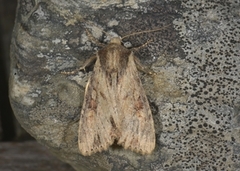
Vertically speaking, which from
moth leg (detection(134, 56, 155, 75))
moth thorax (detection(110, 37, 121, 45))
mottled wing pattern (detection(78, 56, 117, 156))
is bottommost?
mottled wing pattern (detection(78, 56, 117, 156))

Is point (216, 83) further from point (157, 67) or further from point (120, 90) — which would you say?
point (120, 90)

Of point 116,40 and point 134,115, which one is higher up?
point 116,40

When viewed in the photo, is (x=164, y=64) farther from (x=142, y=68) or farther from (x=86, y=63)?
(x=86, y=63)

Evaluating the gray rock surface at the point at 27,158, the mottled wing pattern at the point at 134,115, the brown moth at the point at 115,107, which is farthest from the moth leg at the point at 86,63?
the gray rock surface at the point at 27,158

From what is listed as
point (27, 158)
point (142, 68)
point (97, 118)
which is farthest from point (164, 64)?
point (27, 158)

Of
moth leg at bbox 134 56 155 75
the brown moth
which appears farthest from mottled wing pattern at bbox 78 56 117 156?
moth leg at bbox 134 56 155 75

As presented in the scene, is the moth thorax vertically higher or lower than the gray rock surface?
higher

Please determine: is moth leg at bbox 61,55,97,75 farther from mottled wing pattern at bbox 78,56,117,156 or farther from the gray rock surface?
the gray rock surface

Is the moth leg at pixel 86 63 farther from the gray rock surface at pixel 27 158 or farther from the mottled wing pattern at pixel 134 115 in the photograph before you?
the gray rock surface at pixel 27 158
